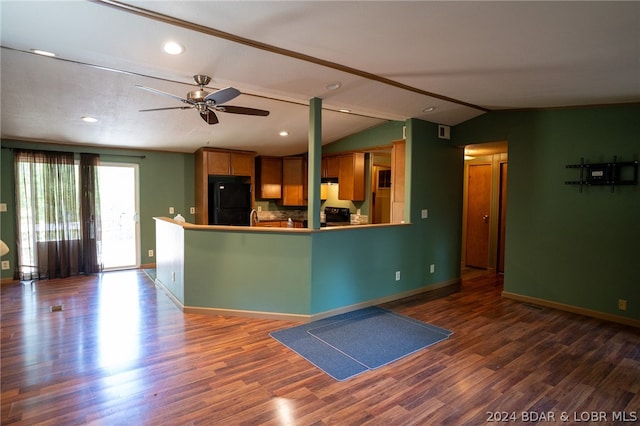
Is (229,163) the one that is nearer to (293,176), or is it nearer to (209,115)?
(293,176)

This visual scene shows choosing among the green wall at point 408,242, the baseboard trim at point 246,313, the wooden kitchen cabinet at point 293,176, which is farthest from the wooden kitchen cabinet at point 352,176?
the baseboard trim at point 246,313

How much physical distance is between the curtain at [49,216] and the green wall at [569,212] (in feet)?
21.4

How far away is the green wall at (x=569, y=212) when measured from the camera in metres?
3.74

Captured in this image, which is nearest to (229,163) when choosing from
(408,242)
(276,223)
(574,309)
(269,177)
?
(269,177)

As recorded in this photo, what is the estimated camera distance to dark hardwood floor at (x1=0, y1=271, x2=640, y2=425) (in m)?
2.20

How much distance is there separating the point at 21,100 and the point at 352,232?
390cm

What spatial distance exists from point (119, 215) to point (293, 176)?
3.34 m

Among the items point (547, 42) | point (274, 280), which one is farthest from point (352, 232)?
point (547, 42)

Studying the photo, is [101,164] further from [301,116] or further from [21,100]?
[301,116]

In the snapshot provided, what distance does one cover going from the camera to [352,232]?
409cm

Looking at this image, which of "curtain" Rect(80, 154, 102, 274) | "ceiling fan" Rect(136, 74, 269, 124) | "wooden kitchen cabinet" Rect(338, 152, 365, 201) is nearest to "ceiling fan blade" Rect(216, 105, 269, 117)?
"ceiling fan" Rect(136, 74, 269, 124)

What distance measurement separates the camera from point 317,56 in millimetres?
2812

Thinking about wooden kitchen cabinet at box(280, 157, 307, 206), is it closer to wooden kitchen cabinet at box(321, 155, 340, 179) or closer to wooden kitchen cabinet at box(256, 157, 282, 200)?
wooden kitchen cabinet at box(256, 157, 282, 200)

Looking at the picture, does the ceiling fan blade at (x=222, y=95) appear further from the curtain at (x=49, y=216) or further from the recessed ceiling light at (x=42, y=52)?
the curtain at (x=49, y=216)
